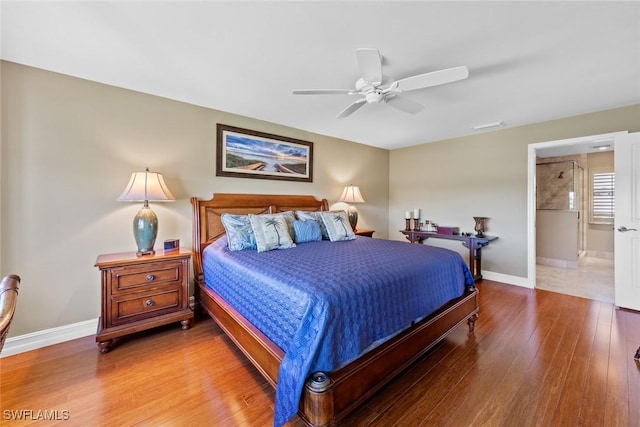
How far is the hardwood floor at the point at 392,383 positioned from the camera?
154 centimetres

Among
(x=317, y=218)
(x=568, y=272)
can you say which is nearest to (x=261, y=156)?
(x=317, y=218)

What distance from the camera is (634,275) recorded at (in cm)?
300

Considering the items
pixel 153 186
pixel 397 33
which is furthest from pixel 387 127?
pixel 153 186

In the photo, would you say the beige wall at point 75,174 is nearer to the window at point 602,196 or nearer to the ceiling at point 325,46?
the ceiling at point 325,46

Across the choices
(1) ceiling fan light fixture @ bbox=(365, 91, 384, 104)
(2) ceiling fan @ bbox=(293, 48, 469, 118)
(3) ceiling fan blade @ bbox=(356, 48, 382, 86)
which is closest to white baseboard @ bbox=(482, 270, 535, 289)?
(2) ceiling fan @ bbox=(293, 48, 469, 118)

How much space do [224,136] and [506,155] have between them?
421 centimetres

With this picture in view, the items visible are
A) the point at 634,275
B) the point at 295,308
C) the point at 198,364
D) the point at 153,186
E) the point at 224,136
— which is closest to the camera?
the point at 295,308

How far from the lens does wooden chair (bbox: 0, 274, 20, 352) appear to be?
2.68ft

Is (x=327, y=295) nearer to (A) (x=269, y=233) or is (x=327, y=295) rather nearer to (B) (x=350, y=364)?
(B) (x=350, y=364)

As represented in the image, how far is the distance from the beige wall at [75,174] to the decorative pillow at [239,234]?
661mm

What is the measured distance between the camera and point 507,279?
161 inches

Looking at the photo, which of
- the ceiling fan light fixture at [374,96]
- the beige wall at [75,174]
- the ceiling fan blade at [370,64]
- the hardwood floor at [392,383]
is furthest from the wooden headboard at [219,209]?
the ceiling fan blade at [370,64]

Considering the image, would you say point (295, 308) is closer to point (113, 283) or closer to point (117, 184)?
point (113, 283)

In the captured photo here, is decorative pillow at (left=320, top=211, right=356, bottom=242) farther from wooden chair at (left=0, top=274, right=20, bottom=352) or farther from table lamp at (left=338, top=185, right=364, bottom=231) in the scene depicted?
wooden chair at (left=0, top=274, right=20, bottom=352)
